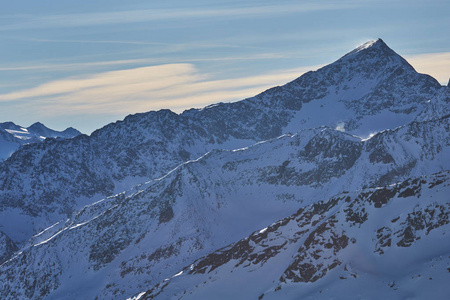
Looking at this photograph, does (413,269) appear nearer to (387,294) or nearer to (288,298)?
(387,294)

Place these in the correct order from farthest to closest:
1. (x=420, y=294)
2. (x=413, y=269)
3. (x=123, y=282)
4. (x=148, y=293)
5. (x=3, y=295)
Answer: (x=3, y=295) < (x=123, y=282) < (x=148, y=293) < (x=413, y=269) < (x=420, y=294)

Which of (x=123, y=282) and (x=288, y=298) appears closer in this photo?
(x=288, y=298)

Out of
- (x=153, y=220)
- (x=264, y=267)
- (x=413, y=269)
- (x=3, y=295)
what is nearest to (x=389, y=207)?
(x=413, y=269)

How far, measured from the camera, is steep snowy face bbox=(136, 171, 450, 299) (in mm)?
82500

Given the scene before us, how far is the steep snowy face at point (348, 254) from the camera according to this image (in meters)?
82.5

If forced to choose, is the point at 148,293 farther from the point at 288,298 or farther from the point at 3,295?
the point at 3,295

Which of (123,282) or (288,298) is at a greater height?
(288,298)

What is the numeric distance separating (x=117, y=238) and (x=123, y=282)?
24.5m

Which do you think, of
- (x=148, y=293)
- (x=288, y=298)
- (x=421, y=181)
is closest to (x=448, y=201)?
(x=421, y=181)

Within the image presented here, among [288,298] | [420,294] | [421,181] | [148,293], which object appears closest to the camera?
[420,294]

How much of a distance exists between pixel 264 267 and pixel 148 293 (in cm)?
2775

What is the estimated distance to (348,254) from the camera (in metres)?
92.6

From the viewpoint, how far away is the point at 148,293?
115375 mm

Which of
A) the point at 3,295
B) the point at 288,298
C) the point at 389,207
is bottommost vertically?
the point at 3,295
